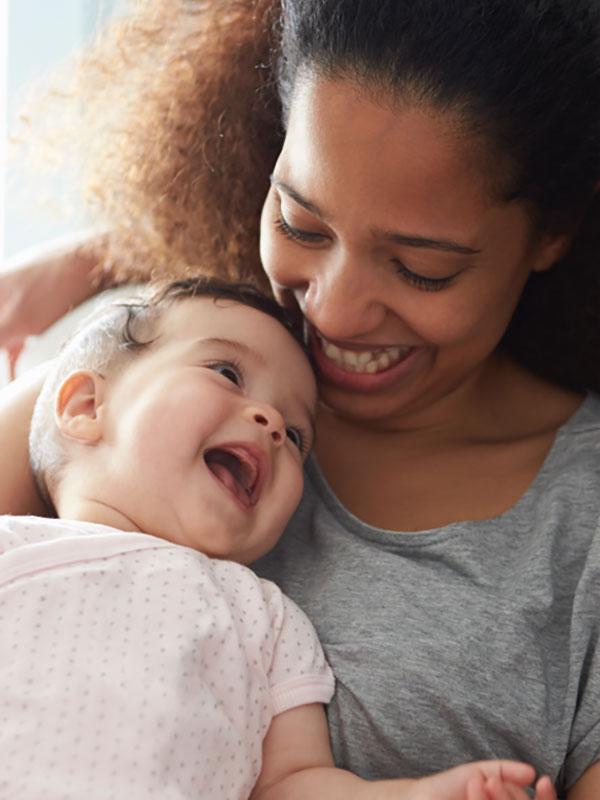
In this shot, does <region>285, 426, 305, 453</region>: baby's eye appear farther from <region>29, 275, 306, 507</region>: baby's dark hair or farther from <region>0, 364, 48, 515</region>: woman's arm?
<region>0, 364, 48, 515</region>: woman's arm

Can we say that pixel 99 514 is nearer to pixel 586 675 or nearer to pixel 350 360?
pixel 350 360

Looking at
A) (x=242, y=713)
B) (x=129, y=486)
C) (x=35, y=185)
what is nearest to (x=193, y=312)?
Result: (x=129, y=486)

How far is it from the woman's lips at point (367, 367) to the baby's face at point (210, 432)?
98 millimetres

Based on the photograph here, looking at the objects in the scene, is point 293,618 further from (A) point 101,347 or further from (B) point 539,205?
(B) point 539,205

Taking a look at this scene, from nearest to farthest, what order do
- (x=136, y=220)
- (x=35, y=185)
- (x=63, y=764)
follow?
(x=63, y=764), (x=136, y=220), (x=35, y=185)

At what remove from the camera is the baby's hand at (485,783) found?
109 centimetres

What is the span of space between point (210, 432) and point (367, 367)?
29 centimetres

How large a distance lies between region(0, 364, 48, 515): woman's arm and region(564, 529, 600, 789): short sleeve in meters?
0.66

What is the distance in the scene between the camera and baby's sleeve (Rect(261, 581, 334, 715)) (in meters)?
1.36

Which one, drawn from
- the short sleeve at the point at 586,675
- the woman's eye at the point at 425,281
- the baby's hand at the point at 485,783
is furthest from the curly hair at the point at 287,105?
the baby's hand at the point at 485,783

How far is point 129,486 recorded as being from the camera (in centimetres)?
139

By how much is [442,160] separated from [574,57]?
0.65ft

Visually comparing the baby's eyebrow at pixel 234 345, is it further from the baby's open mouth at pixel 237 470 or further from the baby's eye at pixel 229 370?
the baby's open mouth at pixel 237 470

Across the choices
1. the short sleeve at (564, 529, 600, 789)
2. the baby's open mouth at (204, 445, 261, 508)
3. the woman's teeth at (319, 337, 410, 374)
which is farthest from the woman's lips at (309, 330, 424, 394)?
the short sleeve at (564, 529, 600, 789)
